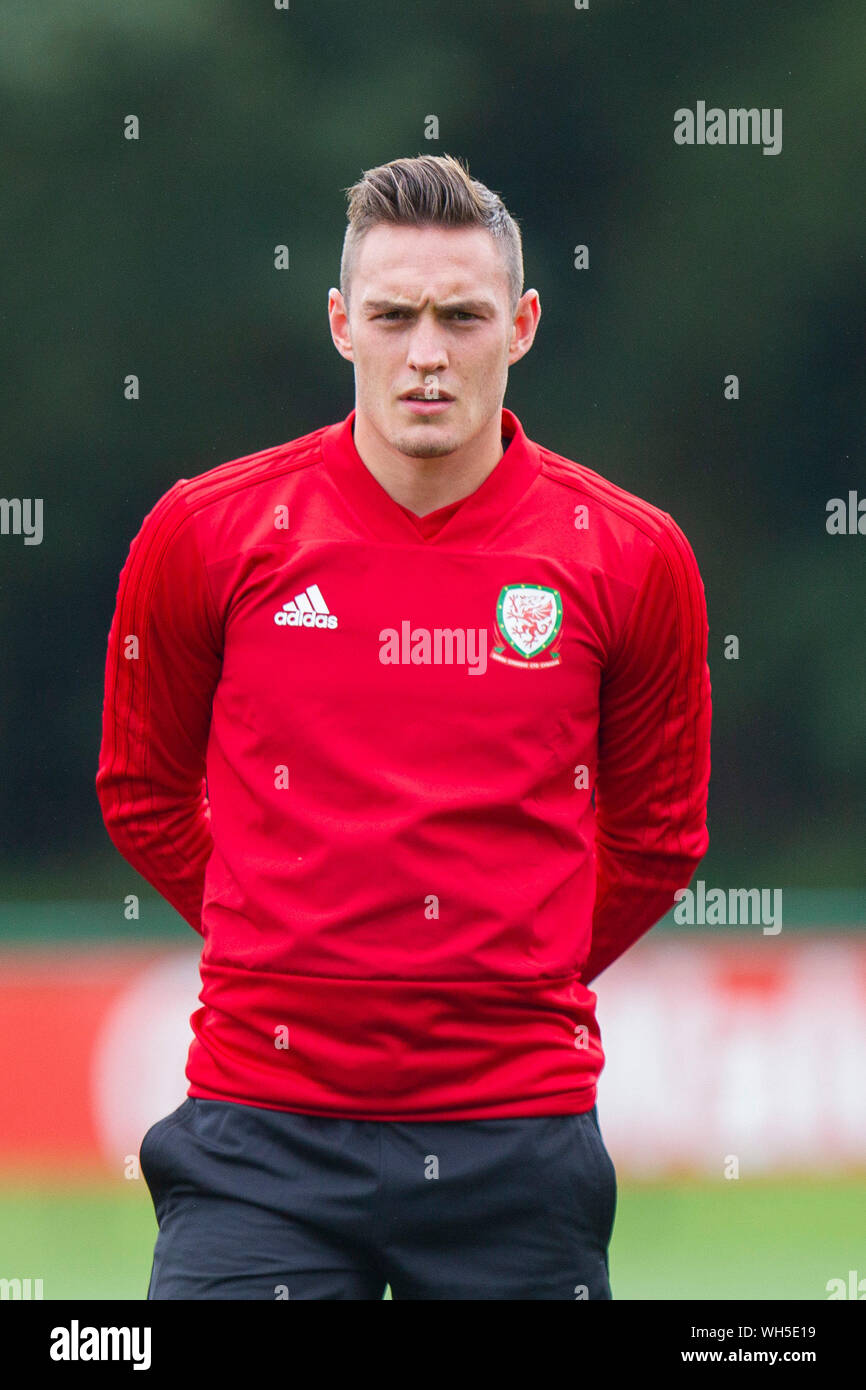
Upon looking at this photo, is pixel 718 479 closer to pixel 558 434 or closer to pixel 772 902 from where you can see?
pixel 558 434

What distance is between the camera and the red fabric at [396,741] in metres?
2.12

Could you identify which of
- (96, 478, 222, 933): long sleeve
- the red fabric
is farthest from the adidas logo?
(96, 478, 222, 933): long sleeve

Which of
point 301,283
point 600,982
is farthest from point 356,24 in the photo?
point 600,982

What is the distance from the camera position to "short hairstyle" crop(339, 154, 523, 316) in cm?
225

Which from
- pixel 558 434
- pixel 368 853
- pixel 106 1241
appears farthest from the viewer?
pixel 558 434

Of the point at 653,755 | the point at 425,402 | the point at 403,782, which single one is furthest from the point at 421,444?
the point at 653,755

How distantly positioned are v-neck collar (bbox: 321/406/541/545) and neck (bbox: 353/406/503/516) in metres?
0.01

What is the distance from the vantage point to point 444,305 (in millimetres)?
2217

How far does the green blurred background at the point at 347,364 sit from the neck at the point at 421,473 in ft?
17.2

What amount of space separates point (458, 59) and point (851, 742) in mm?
3176

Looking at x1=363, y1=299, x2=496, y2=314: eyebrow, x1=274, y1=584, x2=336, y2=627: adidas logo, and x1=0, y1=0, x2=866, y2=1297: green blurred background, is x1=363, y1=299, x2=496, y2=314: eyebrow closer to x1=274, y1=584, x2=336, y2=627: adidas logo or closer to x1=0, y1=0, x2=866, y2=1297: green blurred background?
x1=274, y1=584, x2=336, y2=627: adidas logo

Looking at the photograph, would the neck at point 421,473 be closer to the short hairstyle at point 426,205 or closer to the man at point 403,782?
the man at point 403,782

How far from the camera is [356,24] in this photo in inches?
311

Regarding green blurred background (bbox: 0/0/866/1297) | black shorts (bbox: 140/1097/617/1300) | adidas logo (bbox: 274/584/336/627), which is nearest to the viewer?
black shorts (bbox: 140/1097/617/1300)
